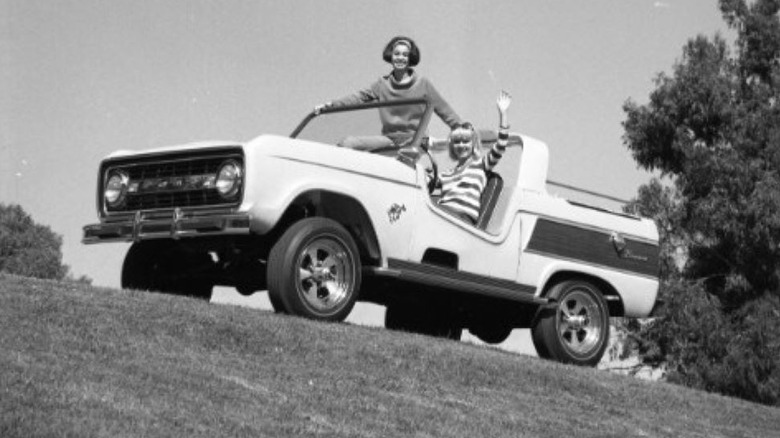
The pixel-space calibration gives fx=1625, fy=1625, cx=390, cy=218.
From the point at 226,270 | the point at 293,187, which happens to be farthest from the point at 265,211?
the point at 226,270

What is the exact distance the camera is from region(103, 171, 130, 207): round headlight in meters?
12.9

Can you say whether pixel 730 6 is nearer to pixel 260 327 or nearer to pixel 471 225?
pixel 471 225

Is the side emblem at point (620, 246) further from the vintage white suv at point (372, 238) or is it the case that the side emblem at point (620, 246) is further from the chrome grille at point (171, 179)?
the chrome grille at point (171, 179)

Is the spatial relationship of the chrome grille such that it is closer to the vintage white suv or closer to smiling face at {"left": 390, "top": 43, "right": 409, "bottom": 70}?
the vintage white suv

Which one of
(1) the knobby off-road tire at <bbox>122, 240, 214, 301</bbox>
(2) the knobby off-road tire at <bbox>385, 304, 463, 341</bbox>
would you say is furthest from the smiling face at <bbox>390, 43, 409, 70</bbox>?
(2) the knobby off-road tire at <bbox>385, 304, 463, 341</bbox>

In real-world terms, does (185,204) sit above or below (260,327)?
above

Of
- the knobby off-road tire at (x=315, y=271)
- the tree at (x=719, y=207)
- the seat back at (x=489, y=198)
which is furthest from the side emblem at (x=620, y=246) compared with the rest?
the tree at (x=719, y=207)

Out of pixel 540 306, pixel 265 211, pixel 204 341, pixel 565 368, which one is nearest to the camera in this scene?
pixel 204 341

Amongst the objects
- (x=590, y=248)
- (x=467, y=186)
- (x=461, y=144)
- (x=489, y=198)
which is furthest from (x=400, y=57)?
(x=590, y=248)

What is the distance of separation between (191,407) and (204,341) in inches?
78.5

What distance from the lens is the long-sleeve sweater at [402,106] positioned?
45.3 ft

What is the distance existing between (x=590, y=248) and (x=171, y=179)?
438 cm

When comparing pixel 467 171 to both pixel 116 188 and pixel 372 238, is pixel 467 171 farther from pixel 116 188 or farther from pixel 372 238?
pixel 116 188

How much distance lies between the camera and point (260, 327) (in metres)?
11.5
